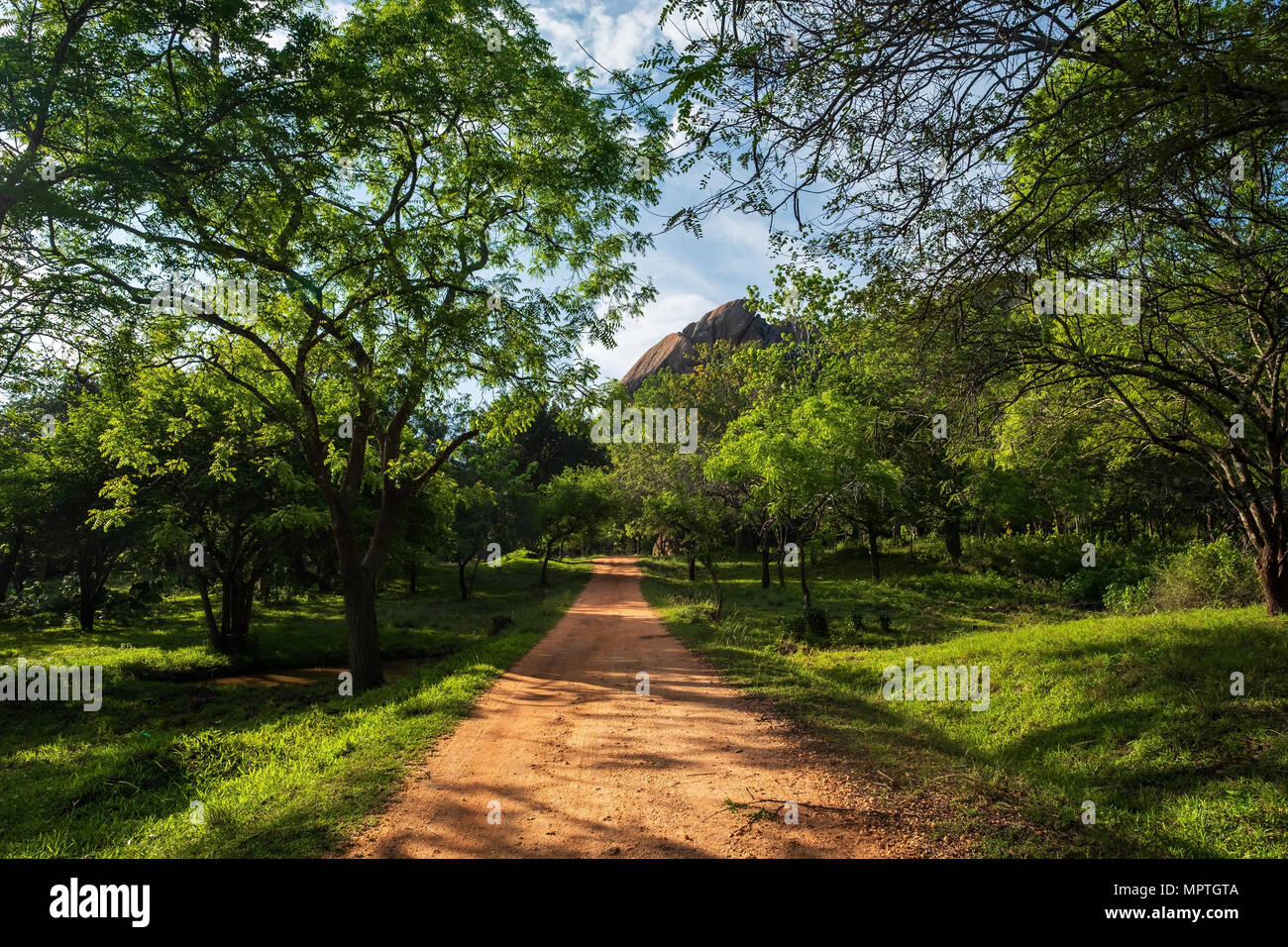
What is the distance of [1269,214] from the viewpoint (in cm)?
622

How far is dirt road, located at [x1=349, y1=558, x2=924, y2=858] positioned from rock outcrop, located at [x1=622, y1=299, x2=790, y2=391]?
5814 centimetres

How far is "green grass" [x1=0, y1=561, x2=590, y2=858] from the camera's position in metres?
5.19

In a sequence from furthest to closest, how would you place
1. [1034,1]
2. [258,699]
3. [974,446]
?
[258,699]
[974,446]
[1034,1]

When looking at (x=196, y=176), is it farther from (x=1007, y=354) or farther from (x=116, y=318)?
(x=1007, y=354)
